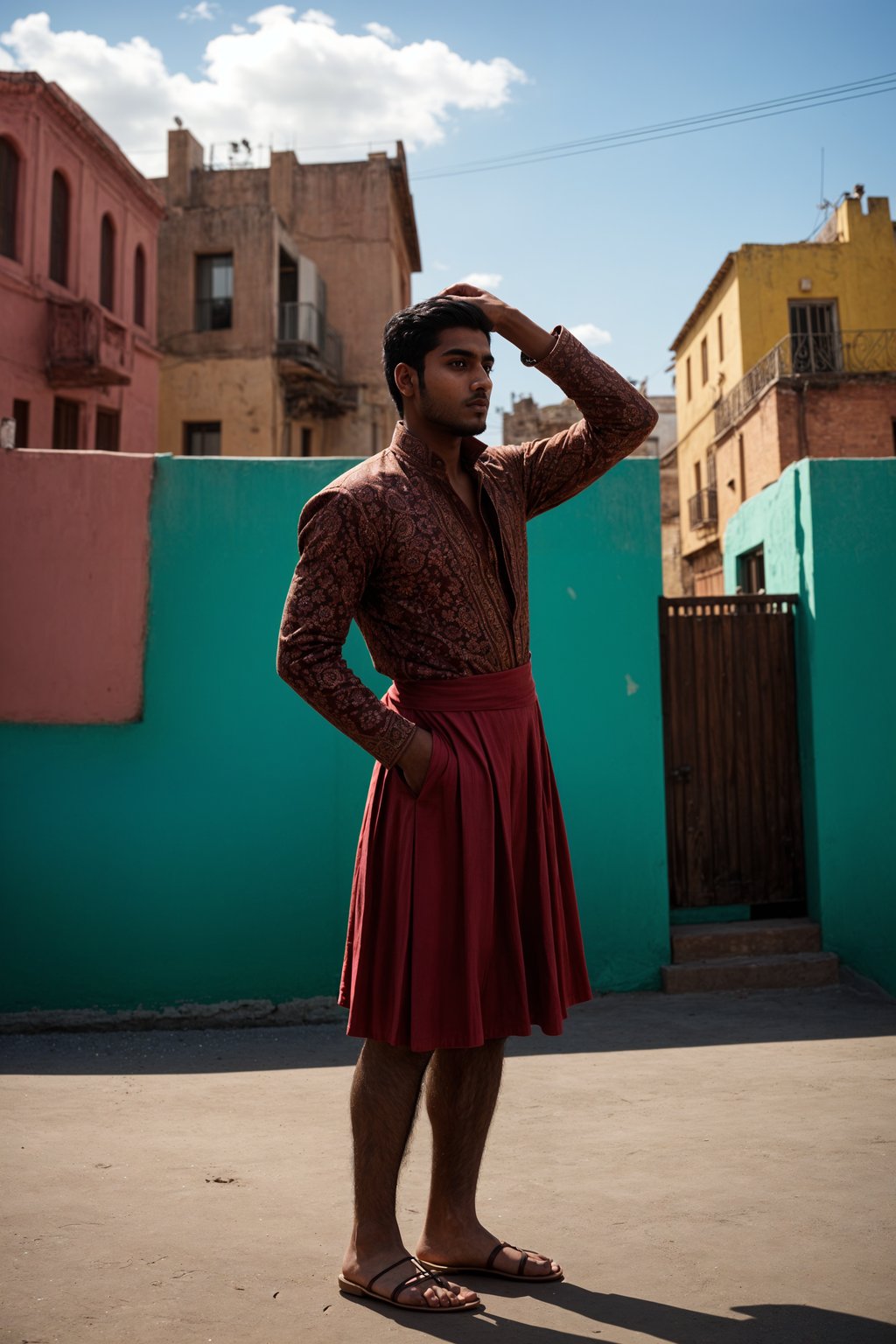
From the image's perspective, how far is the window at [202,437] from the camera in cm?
2398

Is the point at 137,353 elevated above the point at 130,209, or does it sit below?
below

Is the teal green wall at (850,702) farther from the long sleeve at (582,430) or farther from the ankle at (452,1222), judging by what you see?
the ankle at (452,1222)

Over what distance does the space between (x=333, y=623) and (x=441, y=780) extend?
41 cm

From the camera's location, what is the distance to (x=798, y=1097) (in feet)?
13.1

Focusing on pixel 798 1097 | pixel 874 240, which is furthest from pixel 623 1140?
pixel 874 240

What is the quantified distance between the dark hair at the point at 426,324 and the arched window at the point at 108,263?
61.0 ft

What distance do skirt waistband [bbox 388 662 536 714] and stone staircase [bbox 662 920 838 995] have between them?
3708mm

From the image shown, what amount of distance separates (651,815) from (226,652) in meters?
2.34

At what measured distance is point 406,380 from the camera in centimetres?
263

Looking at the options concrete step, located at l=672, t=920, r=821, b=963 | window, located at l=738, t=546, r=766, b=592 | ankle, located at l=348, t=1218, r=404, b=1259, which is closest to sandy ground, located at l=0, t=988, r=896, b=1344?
ankle, located at l=348, t=1218, r=404, b=1259

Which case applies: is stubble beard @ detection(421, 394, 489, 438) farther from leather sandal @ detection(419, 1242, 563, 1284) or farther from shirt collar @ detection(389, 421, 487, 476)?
leather sandal @ detection(419, 1242, 563, 1284)

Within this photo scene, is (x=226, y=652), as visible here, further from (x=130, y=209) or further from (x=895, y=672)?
(x=130, y=209)

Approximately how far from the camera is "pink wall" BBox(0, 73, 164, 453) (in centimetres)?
1650

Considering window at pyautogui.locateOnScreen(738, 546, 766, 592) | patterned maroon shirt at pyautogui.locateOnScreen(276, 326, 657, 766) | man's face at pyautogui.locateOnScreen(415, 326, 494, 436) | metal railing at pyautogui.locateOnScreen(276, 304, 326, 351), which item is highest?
metal railing at pyautogui.locateOnScreen(276, 304, 326, 351)
